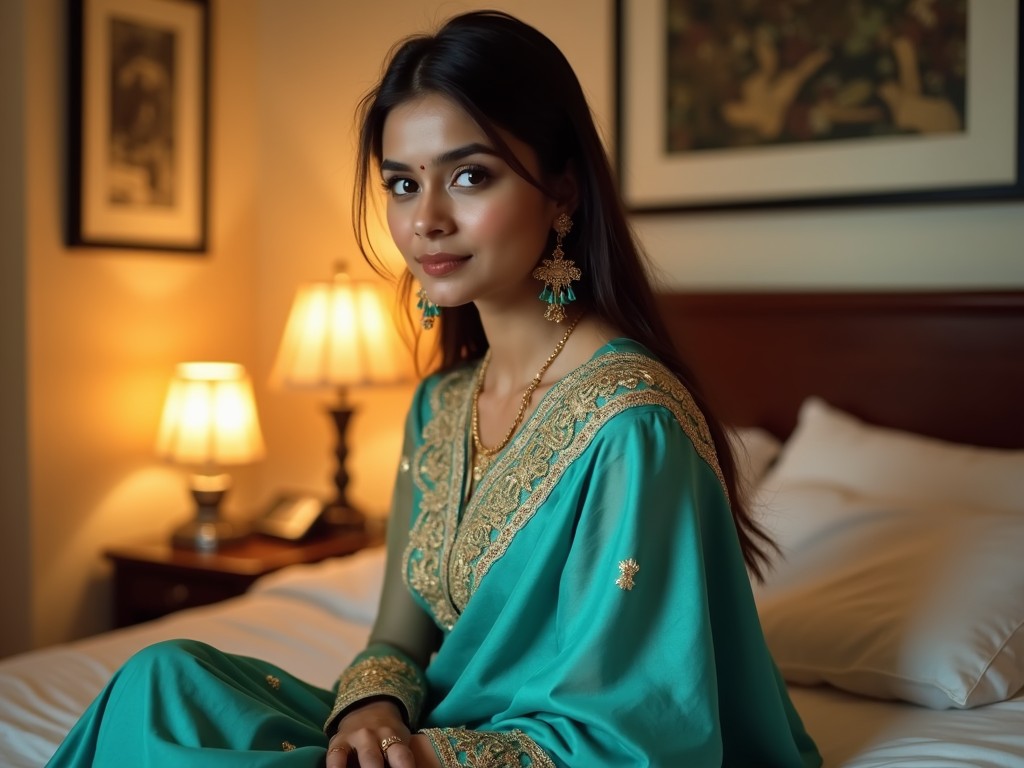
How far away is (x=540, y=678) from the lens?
1.31 metres

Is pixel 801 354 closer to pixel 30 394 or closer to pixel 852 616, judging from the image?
pixel 852 616

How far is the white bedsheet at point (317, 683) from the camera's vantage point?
5.16 feet

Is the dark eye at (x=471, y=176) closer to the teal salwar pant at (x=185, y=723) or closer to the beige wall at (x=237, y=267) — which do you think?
the teal salwar pant at (x=185, y=723)

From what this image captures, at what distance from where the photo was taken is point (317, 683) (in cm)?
197

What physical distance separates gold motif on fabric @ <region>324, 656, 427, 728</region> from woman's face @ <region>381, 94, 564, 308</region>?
500 millimetres

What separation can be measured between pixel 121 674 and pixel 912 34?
211 cm

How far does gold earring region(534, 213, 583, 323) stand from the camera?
5.08 feet

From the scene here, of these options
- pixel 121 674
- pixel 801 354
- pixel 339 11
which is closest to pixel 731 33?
pixel 801 354

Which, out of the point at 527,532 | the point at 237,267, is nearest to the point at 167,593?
the point at 237,267

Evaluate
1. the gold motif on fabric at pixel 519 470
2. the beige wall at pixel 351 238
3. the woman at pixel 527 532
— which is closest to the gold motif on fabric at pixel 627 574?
the woman at pixel 527 532

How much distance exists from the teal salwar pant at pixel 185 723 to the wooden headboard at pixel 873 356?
1.23 meters

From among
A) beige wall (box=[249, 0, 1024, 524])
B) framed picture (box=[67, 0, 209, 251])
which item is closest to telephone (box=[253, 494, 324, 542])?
beige wall (box=[249, 0, 1024, 524])

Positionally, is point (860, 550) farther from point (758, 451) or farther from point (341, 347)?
point (341, 347)

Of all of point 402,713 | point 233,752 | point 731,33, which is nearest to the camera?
point 233,752
